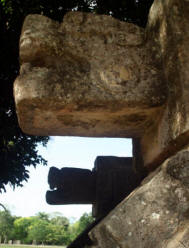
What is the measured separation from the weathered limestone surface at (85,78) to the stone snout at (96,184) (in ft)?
5.80

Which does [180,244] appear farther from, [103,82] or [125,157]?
[125,157]

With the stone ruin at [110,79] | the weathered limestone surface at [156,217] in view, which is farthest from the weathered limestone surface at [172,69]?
the weathered limestone surface at [156,217]

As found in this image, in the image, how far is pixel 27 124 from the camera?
2.01 metres

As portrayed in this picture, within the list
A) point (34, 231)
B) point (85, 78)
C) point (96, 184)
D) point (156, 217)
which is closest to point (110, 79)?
point (85, 78)

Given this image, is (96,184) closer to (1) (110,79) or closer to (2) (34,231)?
(1) (110,79)

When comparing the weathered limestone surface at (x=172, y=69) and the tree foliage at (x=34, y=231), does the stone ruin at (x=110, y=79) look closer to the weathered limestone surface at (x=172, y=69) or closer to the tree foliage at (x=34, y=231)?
the weathered limestone surface at (x=172, y=69)

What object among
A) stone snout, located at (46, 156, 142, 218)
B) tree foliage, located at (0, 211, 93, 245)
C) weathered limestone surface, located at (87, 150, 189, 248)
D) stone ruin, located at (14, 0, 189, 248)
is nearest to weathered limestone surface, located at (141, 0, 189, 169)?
stone ruin, located at (14, 0, 189, 248)

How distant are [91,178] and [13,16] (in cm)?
321

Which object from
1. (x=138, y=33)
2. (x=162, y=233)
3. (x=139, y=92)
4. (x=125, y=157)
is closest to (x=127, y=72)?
(x=139, y=92)

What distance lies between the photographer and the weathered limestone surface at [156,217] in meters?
1.30

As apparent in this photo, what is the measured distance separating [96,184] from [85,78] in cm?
227

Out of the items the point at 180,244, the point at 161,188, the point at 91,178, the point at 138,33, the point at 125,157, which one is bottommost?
the point at 91,178

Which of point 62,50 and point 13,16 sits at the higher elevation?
point 13,16

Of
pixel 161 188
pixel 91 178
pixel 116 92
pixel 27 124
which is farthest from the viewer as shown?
pixel 91 178
